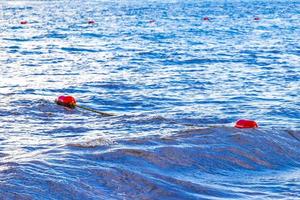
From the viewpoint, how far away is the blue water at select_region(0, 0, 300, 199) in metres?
7.70

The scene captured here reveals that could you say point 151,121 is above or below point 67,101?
below

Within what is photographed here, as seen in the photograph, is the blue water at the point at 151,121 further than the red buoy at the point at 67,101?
No

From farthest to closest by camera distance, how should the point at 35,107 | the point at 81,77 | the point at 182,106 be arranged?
1. the point at 81,77
2. the point at 182,106
3. the point at 35,107

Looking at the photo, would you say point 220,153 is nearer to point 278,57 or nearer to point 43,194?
point 43,194

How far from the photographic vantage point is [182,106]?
14.1m

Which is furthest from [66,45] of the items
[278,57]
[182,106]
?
[182,106]

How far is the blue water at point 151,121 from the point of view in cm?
770

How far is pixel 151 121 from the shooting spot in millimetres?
11789

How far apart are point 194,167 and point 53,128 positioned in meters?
3.22

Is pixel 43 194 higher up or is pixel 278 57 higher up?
pixel 43 194

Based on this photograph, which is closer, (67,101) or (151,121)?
(151,121)

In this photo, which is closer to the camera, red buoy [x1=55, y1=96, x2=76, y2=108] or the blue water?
the blue water

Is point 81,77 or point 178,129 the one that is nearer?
point 178,129

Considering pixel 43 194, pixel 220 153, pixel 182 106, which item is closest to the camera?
pixel 43 194
